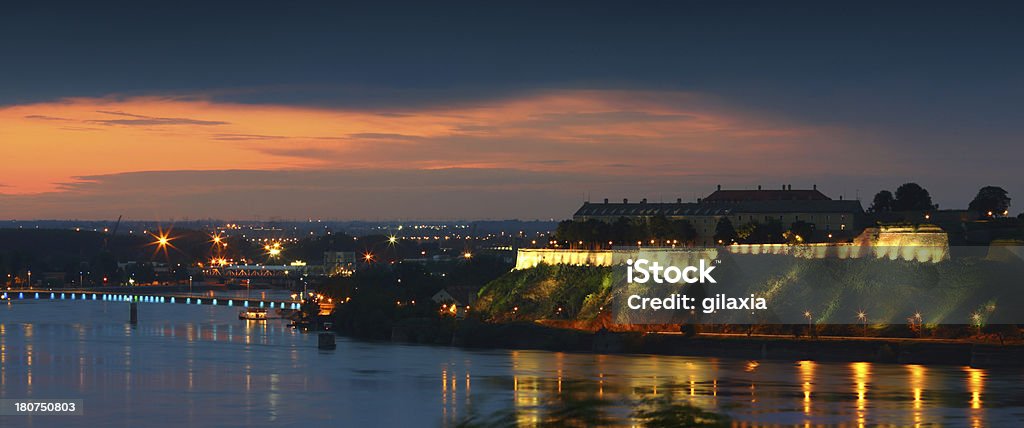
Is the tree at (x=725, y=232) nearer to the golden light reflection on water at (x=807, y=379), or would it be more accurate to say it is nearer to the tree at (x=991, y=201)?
the tree at (x=991, y=201)

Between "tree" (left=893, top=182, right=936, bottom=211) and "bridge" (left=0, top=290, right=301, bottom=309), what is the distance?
2340 centimetres

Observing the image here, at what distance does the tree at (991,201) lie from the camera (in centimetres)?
5506

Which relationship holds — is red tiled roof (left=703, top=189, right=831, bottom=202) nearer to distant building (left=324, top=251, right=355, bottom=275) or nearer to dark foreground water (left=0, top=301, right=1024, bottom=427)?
dark foreground water (left=0, top=301, right=1024, bottom=427)

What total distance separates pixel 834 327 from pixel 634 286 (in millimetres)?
7073

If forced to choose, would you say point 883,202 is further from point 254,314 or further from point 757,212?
point 254,314

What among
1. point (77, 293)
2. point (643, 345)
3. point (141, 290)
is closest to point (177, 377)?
point (643, 345)

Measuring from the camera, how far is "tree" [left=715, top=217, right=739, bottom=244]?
175 ft

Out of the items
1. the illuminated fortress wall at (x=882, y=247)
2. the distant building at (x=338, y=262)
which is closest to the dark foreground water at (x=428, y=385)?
the illuminated fortress wall at (x=882, y=247)

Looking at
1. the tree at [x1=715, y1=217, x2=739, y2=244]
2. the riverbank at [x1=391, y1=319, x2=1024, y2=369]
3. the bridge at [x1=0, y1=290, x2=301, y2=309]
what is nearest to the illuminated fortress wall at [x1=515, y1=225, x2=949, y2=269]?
the riverbank at [x1=391, y1=319, x2=1024, y2=369]

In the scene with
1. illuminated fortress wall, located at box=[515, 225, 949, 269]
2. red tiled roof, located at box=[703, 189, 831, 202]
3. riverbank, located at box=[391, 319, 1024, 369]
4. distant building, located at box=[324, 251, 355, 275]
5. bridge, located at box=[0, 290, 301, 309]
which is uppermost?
red tiled roof, located at box=[703, 189, 831, 202]

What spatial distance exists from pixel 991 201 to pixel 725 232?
912 cm

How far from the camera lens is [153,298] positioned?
2879 inches

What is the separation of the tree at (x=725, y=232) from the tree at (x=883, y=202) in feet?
23.5

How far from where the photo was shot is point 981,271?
40.1 meters
